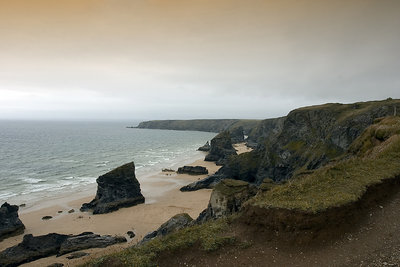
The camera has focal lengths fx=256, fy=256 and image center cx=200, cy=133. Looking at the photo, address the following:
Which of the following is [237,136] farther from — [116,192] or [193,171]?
[116,192]

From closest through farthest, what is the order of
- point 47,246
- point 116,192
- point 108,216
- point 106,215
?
point 47,246 → point 108,216 → point 106,215 → point 116,192

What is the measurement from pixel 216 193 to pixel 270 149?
32.8 meters

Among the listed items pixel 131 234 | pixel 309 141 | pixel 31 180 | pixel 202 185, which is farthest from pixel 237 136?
pixel 131 234

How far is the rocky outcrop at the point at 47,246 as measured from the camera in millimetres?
26062

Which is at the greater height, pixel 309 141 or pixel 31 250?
pixel 309 141

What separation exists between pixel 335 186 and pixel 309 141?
37.1 meters

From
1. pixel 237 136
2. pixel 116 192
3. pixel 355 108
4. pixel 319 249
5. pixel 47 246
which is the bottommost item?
pixel 47 246

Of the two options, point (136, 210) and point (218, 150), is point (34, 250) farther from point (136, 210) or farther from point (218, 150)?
point (218, 150)

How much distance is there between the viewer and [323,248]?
12500mm

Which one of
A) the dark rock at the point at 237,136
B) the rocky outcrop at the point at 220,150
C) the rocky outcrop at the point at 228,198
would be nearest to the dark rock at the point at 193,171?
the rocky outcrop at the point at 220,150

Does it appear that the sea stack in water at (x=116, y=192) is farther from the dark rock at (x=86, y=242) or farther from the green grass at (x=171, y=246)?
the green grass at (x=171, y=246)

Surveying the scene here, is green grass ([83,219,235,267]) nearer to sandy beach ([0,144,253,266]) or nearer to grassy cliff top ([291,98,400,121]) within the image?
sandy beach ([0,144,253,266])

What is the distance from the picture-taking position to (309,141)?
51.4 meters

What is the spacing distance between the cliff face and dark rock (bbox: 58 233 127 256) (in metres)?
29.0
